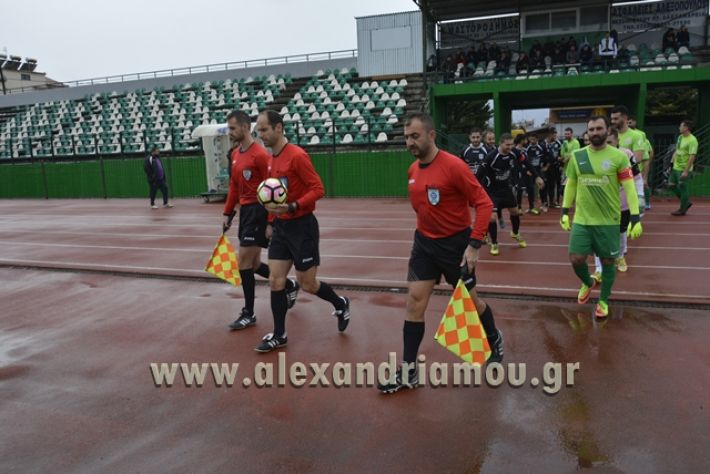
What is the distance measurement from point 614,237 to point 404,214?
9582mm

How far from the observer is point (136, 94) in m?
32.7

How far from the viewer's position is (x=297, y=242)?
Result: 484cm

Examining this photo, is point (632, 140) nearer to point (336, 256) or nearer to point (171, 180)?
point (336, 256)

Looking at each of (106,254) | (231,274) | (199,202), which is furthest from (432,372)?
(199,202)

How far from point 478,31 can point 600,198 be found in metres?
22.7

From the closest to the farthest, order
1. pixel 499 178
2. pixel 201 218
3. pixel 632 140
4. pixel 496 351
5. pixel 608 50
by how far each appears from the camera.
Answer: pixel 496 351, pixel 632 140, pixel 499 178, pixel 201 218, pixel 608 50

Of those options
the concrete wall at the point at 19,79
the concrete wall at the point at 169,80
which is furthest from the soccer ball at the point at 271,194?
the concrete wall at the point at 19,79

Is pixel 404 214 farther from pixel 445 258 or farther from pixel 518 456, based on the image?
pixel 518 456

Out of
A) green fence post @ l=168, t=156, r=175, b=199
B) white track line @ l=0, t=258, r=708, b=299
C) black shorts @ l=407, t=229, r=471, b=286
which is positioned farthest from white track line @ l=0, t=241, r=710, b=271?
green fence post @ l=168, t=156, r=175, b=199

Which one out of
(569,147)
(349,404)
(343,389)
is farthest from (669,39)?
(349,404)

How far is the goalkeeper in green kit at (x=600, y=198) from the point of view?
521 cm

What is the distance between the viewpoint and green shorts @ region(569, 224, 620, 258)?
5.25m

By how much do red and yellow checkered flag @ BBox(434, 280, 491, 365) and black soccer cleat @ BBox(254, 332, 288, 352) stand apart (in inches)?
67.5

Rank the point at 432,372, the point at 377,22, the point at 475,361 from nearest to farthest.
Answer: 1. the point at 475,361
2. the point at 432,372
3. the point at 377,22
